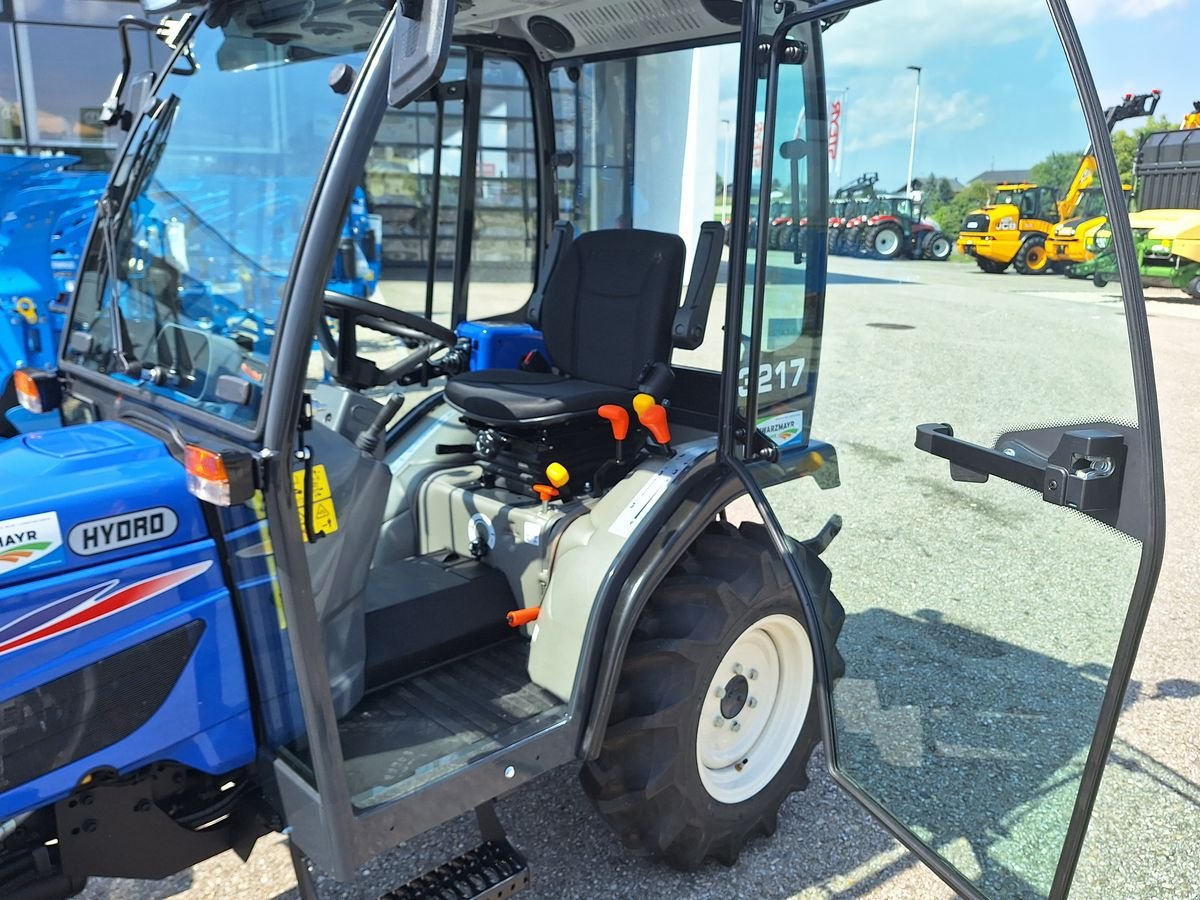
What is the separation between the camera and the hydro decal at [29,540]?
1563 millimetres

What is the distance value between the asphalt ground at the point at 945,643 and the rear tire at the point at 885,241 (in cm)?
4

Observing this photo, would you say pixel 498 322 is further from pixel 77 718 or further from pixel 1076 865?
pixel 1076 865

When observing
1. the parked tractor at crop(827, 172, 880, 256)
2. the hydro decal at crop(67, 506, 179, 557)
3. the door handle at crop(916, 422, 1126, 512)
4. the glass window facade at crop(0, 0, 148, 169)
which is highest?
the glass window facade at crop(0, 0, 148, 169)

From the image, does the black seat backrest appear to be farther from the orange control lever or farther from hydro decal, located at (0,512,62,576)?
hydro decal, located at (0,512,62,576)

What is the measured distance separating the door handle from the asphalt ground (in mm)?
47

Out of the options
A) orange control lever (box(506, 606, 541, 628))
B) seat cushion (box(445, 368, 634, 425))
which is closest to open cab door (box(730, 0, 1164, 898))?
seat cushion (box(445, 368, 634, 425))

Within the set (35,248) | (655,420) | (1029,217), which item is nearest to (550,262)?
(655,420)

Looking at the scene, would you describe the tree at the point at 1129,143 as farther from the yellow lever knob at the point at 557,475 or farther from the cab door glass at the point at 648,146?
the yellow lever knob at the point at 557,475

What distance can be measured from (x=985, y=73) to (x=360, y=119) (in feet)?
3.55

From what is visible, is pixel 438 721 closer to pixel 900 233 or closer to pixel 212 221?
pixel 212 221

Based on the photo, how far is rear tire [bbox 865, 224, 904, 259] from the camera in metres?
1.96

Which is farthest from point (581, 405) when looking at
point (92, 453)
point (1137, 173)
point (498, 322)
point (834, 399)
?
point (1137, 173)

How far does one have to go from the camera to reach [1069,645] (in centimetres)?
165

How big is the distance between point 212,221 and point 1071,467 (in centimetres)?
173
